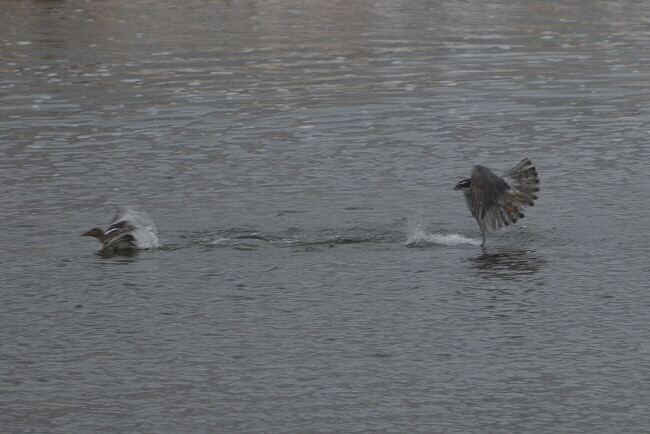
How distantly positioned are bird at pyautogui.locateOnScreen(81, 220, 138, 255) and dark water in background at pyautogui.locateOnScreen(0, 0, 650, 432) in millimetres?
145

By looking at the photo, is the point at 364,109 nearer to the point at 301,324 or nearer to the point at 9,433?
the point at 301,324

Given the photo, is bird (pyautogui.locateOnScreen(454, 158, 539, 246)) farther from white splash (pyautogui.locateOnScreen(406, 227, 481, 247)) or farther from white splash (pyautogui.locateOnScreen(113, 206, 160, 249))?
white splash (pyautogui.locateOnScreen(113, 206, 160, 249))

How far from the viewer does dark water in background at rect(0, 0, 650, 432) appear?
7.89 meters

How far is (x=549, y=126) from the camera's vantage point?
17.3 meters

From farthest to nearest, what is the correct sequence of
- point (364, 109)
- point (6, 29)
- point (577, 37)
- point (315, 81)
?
point (6, 29)
point (577, 37)
point (315, 81)
point (364, 109)

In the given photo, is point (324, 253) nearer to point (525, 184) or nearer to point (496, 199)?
point (496, 199)

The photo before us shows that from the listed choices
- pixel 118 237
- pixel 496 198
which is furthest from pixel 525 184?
pixel 118 237

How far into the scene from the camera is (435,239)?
11.7 metres

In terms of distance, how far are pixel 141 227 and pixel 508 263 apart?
310cm

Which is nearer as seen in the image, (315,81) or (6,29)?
(315,81)

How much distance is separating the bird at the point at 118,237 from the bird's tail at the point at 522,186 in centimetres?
→ 315

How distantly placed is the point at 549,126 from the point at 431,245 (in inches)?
246

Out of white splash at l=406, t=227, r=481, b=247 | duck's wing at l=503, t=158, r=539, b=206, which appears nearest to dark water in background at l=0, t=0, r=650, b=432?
white splash at l=406, t=227, r=481, b=247

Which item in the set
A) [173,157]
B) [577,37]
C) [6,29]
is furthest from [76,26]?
[173,157]
